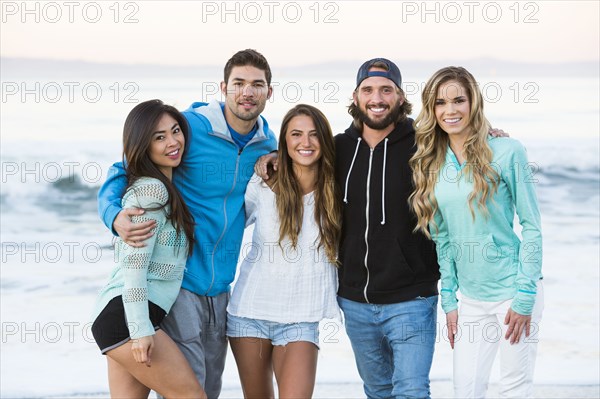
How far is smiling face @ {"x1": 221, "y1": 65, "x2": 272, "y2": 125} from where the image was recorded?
389 centimetres

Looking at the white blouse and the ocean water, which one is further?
the ocean water

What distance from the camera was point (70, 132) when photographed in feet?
54.3

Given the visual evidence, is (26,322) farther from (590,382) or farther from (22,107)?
(22,107)

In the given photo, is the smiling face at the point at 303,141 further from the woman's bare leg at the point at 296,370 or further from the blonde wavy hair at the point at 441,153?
the woman's bare leg at the point at 296,370

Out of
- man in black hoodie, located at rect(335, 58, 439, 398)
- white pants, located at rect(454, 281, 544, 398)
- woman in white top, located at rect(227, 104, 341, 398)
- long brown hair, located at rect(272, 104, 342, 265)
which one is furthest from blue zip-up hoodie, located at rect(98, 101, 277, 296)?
white pants, located at rect(454, 281, 544, 398)

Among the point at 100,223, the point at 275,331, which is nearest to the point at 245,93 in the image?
the point at 275,331

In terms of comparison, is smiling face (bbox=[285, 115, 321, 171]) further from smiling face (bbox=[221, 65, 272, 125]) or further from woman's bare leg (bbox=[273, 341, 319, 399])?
woman's bare leg (bbox=[273, 341, 319, 399])

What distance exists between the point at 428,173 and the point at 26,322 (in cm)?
619

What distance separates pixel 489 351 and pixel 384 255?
673mm

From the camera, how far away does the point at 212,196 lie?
150 inches

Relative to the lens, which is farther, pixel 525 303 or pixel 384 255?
pixel 384 255

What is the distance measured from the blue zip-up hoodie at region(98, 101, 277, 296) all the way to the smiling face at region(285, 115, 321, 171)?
30 centimetres

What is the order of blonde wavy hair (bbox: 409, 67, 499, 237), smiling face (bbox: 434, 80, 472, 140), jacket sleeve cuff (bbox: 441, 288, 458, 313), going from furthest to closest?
1. jacket sleeve cuff (bbox: 441, 288, 458, 313)
2. smiling face (bbox: 434, 80, 472, 140)
3. blonde wavy hair (bbox: 409, 67, 499, 237)

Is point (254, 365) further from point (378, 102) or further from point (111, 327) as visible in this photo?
point (378, 102)
